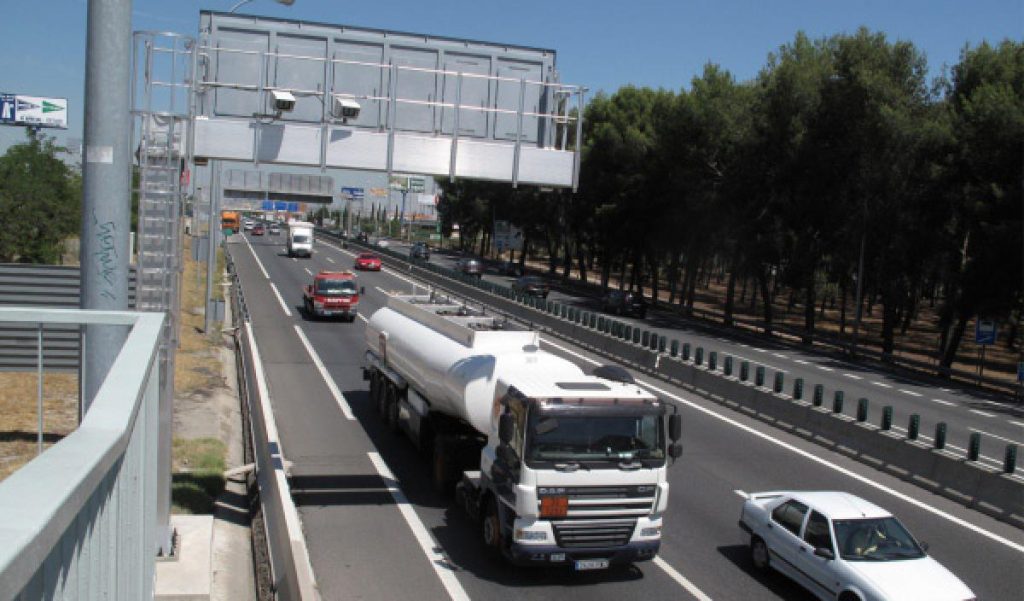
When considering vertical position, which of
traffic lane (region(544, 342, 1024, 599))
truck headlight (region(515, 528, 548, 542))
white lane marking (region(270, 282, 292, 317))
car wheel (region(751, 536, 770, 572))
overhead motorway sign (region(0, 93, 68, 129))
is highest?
overhead motorway sign (region(0, 93, 68, 129))

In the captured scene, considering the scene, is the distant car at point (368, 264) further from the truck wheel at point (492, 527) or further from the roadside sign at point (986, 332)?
the truck wheel at point (492, 527)

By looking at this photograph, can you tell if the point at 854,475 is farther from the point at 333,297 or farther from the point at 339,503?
the point at 333,297

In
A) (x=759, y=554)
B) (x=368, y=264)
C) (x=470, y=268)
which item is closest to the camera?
(x=759, y=554)

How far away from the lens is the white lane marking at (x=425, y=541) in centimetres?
1132

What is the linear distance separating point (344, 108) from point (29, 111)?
Result: 40.8 meters

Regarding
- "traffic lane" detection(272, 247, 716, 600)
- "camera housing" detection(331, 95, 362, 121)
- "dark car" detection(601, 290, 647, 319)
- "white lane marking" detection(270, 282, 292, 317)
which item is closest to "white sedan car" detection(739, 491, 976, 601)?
"traffic lane" detection(272, 247, 716, 600)

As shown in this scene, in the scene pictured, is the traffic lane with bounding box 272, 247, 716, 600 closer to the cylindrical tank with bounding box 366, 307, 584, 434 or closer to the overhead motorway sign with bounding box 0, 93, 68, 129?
the cylindrical tank with bounding box 366, 307, 584, 434

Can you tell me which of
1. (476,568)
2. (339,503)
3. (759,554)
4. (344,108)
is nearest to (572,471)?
(476,568)

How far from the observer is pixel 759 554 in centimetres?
1241

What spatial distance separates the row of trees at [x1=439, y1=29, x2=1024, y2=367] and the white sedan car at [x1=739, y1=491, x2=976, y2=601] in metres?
29.2

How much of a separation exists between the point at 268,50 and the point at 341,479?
7265mm

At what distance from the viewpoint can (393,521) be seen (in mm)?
13883

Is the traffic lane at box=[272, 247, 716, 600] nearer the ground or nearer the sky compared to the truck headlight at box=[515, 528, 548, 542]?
nearer the ground

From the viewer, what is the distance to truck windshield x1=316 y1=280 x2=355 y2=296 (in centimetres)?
3925
